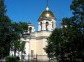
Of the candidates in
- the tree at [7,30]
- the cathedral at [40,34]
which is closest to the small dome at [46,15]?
the cathedral at [40,34]

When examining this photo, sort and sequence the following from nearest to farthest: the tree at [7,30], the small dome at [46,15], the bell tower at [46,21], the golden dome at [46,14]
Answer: the tree at [7,30] < the bell tower at [46,21] < the small dome at [46,15] < the golden dome at [46,14]

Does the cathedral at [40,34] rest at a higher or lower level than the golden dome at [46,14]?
lower


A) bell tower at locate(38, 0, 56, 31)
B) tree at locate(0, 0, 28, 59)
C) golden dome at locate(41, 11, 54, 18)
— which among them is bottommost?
tree at locate(0, 0, 28, 59)

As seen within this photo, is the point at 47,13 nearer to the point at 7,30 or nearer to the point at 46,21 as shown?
the point at 46,21

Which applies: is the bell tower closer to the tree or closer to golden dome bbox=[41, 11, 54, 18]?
golden dome bbox=[41, 11, 54, 18]

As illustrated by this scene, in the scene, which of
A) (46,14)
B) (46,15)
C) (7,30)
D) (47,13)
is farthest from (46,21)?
(7,30)

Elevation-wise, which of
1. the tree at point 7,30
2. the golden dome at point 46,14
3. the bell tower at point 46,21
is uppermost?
the golden dome at point 46,14

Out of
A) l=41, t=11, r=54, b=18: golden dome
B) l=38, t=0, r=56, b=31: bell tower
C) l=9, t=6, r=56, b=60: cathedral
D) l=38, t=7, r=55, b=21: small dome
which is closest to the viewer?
l=9, t=6, r=56, b=60: cathedral

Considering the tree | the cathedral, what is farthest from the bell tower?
the tree

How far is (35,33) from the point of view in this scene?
280 ft

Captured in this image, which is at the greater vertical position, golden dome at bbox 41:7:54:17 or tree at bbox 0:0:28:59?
golden dome at bbox 41:7:54:17

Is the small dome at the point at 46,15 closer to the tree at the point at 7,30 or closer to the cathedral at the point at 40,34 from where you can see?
the cathedral at the point at 40,34

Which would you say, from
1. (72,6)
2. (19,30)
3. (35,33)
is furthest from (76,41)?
(35,33)

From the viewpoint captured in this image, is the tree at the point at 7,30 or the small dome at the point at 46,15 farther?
the small dome at the point at 46,15
